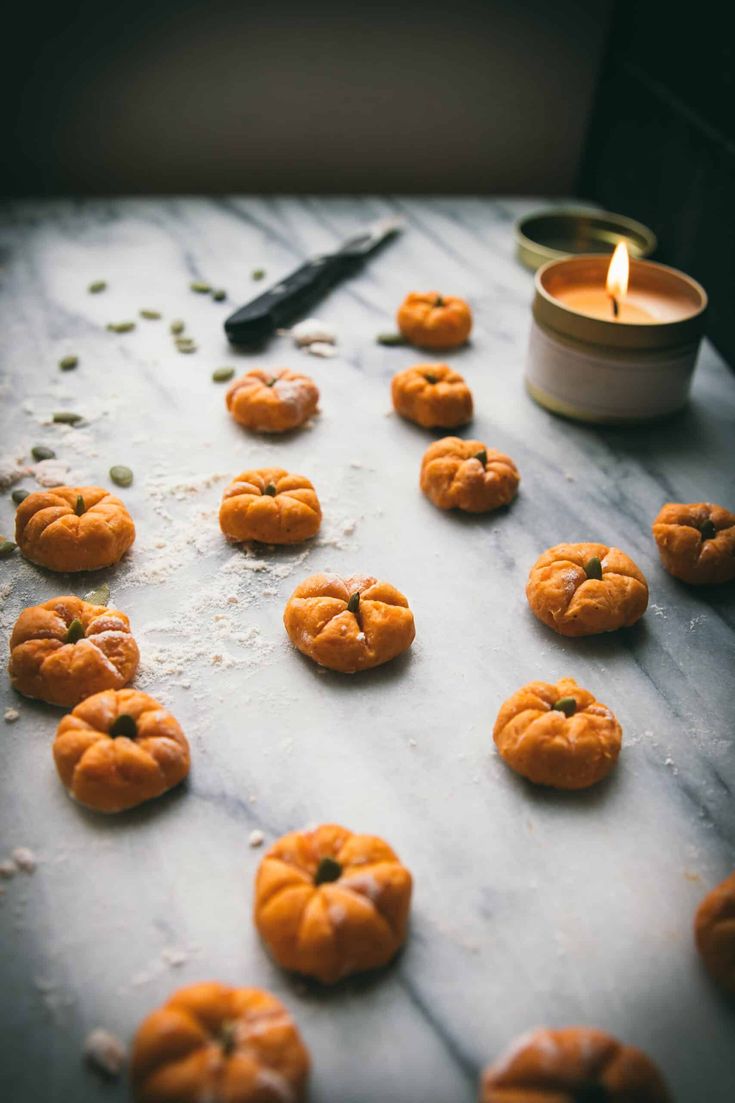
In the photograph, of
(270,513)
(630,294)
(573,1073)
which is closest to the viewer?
(573,1073)

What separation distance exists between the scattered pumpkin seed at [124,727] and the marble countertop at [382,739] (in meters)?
0.09

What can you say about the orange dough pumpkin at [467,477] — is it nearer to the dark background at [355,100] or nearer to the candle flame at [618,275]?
the candle flame at [618,275]

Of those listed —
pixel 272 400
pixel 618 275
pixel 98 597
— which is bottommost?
pixel 98 597

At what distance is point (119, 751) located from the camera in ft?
3.41

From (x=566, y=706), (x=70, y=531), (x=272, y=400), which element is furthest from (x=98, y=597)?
(x=566, y=706)

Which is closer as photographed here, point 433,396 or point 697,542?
point 697,542

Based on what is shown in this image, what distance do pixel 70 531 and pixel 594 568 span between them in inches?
30.0

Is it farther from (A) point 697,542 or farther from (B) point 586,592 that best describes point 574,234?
(B) point 586,592

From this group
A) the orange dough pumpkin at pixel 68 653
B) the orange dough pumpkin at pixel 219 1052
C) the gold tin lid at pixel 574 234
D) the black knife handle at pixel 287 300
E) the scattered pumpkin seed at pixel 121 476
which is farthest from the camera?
the gold tin lid at pixel 574 234

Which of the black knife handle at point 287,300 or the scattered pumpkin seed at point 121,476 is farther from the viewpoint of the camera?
the black knife handle at point 287,300

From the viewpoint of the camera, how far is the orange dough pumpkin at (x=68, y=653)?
115cm

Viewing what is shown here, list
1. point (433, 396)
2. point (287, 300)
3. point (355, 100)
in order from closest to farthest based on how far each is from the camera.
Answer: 1. point (433, 396)
2. point (287, 300)
3. point (355, 100)

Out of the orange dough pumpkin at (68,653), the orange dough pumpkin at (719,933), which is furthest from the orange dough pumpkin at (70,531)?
the orange dough pumpkin at (719,933)

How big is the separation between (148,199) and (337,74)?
61 centimetres
